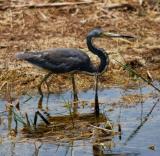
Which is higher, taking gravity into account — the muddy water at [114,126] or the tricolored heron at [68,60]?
the tricolored heron at [68,60]

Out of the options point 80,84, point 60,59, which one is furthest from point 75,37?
point 60,59

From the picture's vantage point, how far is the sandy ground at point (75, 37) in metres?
12.4

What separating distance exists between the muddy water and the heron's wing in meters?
0.45

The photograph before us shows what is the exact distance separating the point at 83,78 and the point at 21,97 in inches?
49.6

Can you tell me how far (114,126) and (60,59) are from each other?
71.3 inches

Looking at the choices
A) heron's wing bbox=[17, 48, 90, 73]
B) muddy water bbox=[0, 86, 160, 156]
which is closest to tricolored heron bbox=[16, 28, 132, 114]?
heron's wing bbox=[17, 48, 90, 73]

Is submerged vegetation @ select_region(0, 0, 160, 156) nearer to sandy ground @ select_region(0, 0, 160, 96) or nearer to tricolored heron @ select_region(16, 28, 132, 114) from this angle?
sandy ground @ select_region(0, 0, 160, 96)

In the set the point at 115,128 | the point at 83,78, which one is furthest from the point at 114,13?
the point at 115,128

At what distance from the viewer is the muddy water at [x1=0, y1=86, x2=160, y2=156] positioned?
9.05 m

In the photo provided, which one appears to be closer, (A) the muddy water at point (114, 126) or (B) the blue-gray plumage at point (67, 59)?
(A) the muddy water at point (114, 126)

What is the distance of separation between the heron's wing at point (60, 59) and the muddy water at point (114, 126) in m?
0.45

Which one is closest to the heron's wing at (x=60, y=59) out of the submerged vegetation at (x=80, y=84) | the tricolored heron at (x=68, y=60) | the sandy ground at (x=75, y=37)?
the tricolored heron at (x=68, y=60)

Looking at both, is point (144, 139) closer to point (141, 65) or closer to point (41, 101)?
point (41, 101)

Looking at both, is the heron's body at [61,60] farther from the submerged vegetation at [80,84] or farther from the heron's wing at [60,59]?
the submerged vegetation at [80,84]
